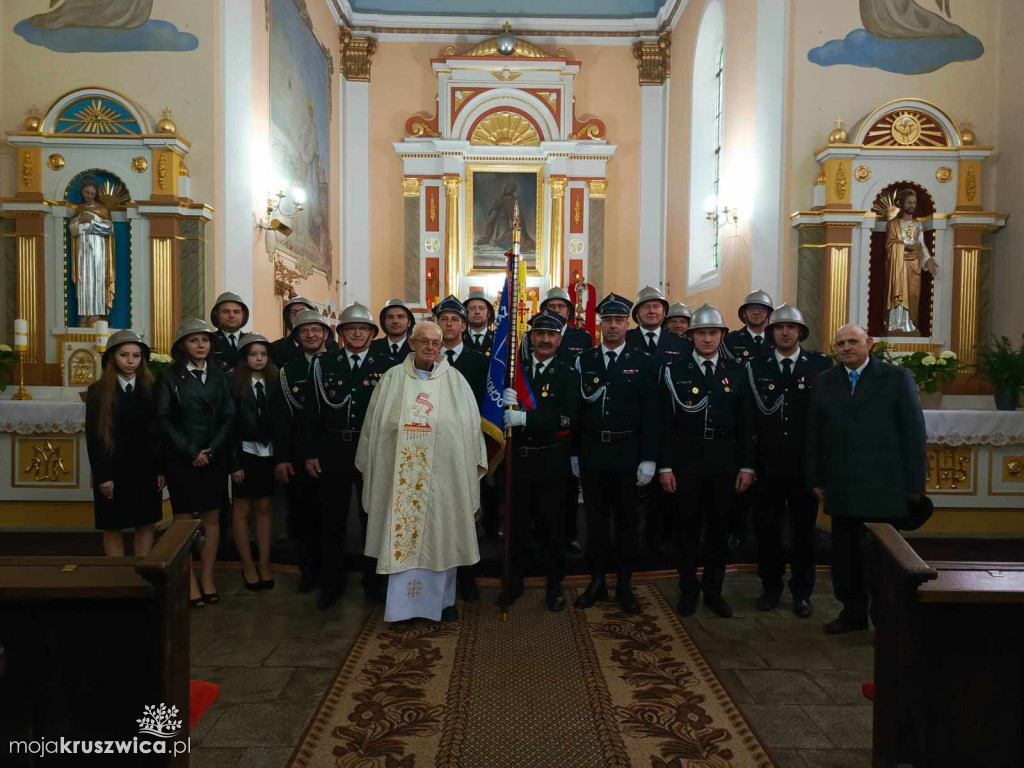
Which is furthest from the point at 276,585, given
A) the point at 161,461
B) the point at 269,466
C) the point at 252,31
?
the point at 252,31

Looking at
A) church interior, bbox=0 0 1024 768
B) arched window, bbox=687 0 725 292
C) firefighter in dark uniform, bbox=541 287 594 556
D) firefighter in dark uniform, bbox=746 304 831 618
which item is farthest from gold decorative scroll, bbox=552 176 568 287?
firefighter in dark uniform, bbox=746 304 831 618

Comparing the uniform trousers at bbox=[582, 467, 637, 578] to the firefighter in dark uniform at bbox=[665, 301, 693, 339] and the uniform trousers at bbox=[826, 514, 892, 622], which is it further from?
the firefighter in dark uniform at bbox=[665, 301, 693, 339]

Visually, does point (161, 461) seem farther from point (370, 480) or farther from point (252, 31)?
point (252, 31)

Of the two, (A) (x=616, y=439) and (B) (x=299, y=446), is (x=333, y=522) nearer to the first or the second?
(B) (x=299, y=446)

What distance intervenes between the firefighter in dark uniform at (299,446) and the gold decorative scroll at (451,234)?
8.14 meters

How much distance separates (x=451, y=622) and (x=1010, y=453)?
17.1 feet

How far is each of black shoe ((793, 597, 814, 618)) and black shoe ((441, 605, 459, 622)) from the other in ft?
6.94

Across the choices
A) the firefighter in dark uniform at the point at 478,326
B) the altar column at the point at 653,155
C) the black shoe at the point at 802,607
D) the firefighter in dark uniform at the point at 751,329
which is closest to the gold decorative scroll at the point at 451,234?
the altar column at the point at 653,155

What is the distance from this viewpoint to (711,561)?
14.2ft

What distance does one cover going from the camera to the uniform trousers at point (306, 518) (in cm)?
479

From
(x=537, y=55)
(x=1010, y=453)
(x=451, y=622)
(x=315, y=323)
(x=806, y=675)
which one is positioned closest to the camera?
(x=806, y=675)

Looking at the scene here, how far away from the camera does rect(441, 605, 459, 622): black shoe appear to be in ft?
13.4

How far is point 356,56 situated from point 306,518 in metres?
10.9

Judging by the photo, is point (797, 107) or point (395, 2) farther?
point (395, 2)
